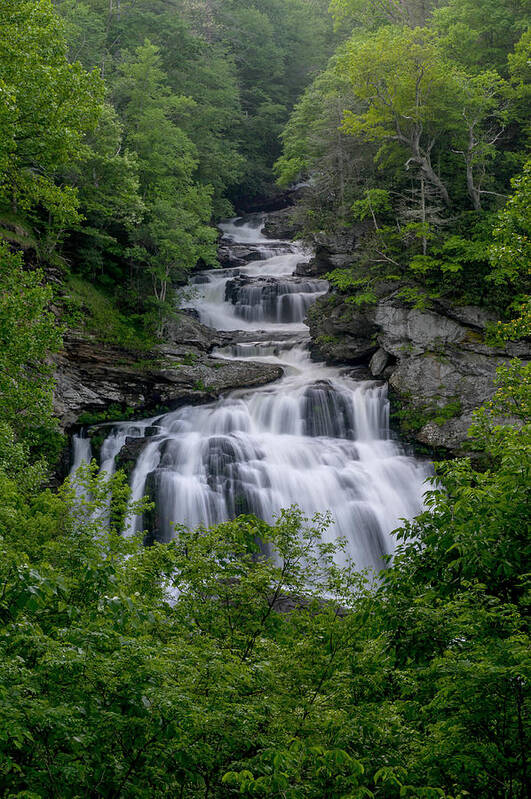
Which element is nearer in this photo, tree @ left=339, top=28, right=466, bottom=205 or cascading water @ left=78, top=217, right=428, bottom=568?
cascading water @ left=78, top=217, right=428, bottom=568

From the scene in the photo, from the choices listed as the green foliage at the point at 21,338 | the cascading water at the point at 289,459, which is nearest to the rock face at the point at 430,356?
the cascading water at the point at 289,459

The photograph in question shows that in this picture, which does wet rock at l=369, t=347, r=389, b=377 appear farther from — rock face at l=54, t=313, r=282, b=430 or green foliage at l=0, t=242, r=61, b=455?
green foliage at l=0, t=242, r=61, b=455

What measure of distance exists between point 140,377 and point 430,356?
11.3 meters

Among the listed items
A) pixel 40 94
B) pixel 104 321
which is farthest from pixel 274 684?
pixel 104 321

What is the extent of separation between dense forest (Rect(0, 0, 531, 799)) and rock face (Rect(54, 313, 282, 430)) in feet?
3.49

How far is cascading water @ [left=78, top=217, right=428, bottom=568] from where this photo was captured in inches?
627

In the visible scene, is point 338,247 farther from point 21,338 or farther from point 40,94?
point 21,338

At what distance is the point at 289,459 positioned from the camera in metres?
17.9

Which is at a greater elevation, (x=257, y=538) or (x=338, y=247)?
(x=338, y=247)

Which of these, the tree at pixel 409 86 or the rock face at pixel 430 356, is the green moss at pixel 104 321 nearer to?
the rock face at pixel 430 356

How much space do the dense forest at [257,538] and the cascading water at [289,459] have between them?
1.67 metres

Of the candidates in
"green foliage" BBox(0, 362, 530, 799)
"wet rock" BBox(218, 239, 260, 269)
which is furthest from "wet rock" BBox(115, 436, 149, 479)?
"wet rock" BBox(218, 239, 260, 269)

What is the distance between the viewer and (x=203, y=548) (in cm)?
636

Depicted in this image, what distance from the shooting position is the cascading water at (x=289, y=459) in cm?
1592
